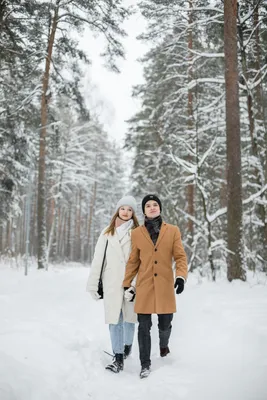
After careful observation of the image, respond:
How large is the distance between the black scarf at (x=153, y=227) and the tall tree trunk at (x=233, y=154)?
11.0 feet

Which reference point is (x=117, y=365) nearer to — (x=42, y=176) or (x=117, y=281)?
(x=117, y=281)

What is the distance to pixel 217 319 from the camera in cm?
435

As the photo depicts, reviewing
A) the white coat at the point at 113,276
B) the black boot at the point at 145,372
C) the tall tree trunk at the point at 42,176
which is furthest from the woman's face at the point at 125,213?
the tall tree trunk at the point at 42,176

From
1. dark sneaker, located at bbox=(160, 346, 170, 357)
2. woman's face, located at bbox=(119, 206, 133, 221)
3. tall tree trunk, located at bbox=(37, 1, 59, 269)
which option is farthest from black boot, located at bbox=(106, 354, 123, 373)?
tall tree trunk, located at bbox=(37, 1, 59, 269)

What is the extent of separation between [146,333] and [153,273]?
667 mm

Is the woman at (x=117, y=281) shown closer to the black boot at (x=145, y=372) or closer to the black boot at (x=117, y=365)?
the black boot at (x=117, y=365)

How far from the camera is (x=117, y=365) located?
11.7ft

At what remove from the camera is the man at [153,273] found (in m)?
3.46

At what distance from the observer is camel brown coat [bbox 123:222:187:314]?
3.47 meters

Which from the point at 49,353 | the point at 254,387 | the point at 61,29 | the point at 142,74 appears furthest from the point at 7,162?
the point at 142,74

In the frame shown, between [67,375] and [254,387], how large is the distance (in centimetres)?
183

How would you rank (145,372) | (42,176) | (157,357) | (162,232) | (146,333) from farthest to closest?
1. (42,176)
2. (157,357)
3. (162,232)
4. (146,333)
5. (145,372)

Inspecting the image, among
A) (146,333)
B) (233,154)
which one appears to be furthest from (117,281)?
(233,154)

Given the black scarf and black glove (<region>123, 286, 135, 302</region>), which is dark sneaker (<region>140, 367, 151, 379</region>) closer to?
black glove (<region>123, 286, 135, 302</region>)
